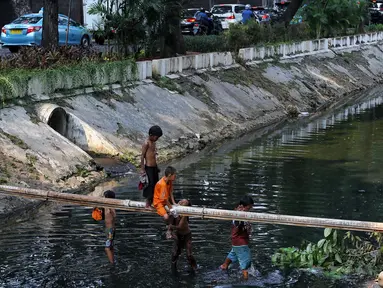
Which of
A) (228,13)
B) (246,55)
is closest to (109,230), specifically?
(246,55)

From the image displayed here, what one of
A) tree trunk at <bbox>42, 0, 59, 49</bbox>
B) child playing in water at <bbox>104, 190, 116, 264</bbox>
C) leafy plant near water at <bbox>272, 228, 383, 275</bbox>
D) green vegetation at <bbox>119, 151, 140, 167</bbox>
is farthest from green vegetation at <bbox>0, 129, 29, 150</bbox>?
tree trunk at <bbox>42, 0, 59, 49</bbox>

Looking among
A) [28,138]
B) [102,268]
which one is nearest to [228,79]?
[28,138]

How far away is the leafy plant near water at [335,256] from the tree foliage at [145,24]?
16578mm

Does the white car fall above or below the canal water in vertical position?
above

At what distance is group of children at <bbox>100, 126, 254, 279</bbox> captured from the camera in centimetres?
1233

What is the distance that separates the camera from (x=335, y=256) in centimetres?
1295

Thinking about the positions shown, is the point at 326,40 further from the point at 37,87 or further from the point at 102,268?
the point at 102,268

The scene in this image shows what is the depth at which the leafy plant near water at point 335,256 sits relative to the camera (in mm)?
12727

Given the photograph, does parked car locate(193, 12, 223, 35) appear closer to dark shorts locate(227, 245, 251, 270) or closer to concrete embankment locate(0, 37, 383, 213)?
concrete embankment locate(0, 37, 383, 213)

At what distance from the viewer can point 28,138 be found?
19453 millimetres

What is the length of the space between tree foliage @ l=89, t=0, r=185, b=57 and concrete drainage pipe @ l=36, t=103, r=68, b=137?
23.5 feet

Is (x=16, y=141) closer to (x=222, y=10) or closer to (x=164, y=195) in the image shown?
(x=164, y=195)

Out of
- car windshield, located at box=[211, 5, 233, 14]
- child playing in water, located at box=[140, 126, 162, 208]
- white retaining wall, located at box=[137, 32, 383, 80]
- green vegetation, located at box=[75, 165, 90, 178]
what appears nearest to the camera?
child playing in water, located at box=[140, 126, 162, 208]

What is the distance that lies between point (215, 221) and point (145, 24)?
48.6 feet
